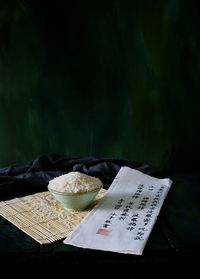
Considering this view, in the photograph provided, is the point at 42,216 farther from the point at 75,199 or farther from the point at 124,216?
the point at 124,216

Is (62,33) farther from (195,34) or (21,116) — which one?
(195,34)

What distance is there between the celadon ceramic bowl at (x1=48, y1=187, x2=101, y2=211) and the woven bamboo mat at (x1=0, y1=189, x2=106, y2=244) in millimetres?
21

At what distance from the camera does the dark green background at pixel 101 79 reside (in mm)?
1686

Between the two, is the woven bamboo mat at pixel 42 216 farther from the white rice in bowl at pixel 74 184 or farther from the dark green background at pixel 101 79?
the dark green background at pixel 101 79

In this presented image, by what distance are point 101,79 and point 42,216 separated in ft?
2.54

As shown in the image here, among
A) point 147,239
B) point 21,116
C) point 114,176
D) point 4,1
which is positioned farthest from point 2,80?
point 147,239

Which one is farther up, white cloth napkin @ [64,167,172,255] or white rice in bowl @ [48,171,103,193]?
white rice in bowl @ [48,171,103,193]

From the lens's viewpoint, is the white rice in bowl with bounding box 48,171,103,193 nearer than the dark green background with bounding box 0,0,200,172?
Yes

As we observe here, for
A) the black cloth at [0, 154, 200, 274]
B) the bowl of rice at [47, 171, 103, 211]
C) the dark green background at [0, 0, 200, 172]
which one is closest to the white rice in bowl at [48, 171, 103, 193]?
the bowl of rice at [47, 171, 103, 211]

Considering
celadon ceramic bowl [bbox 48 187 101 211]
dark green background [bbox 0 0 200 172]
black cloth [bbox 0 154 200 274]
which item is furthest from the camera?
dark green background [bbox 0 0 200 172]

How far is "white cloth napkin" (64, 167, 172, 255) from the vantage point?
1037 millimetres

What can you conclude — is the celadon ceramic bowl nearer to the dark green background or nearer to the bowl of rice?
the bowl of rice

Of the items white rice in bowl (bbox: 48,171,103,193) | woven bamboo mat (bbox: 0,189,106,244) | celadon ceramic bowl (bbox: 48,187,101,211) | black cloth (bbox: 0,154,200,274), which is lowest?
black cloth (bbox: 0,154,200,274)

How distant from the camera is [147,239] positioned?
1.06 meters
